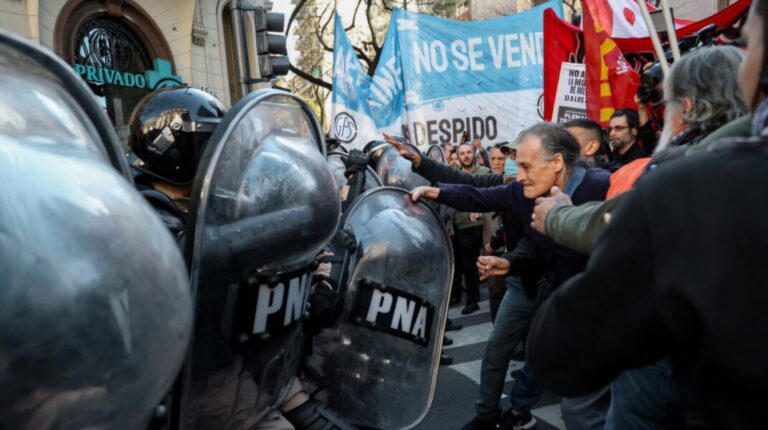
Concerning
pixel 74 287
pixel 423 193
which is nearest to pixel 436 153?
pixel 423 193

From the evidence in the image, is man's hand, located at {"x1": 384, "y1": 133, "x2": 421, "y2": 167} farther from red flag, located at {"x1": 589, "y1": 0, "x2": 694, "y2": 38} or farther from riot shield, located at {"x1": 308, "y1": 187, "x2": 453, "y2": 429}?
red flag, located at {"x1": 589, "y1": 0, "x2": 694, "y2": 38}

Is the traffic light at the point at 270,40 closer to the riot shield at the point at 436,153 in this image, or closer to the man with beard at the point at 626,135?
the riot shield at the point at 436,153

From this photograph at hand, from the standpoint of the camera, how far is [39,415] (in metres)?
0.68

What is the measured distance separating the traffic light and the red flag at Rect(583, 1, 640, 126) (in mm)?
6277

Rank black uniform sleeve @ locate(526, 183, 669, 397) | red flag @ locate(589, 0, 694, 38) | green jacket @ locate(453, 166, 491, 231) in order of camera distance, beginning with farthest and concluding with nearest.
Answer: green jacket @ locate(453, 166, 491, 231)
red flag @ locate(589, 0, 694, 38)
black uniform sleeve @ locate(526, 183, 669, 397)

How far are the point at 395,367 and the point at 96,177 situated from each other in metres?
1.59

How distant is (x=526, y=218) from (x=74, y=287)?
2.59m

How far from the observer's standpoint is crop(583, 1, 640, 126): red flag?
4.95m

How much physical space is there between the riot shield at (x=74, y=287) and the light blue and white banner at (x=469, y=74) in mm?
6691

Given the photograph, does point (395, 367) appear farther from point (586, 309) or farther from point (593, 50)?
point (593, 50)

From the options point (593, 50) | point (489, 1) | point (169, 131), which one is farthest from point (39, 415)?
point (489, 1)

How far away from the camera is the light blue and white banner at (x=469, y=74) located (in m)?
7.37

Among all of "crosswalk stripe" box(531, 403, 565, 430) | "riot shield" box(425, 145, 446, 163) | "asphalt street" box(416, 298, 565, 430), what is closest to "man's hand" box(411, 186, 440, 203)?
"asphalt street" box(416, 298, 565, 430)

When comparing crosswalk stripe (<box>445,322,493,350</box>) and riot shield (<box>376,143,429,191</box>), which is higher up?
riot shield (<box>376,143,429,191</box>)
